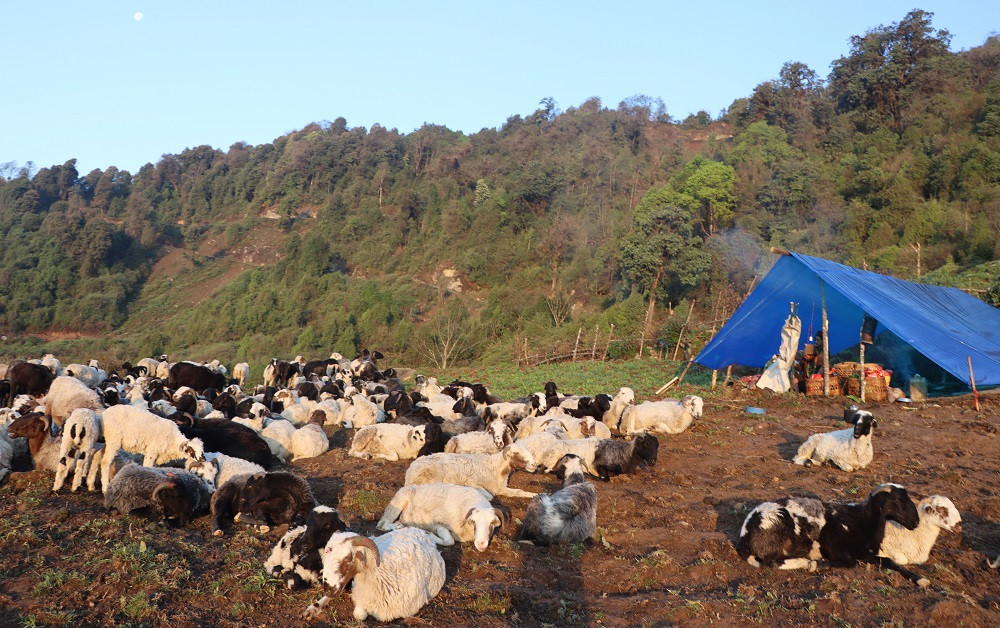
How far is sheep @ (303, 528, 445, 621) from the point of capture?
16.0 ft

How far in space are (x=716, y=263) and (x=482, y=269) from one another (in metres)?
21.2

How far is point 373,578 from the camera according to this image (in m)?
4.96

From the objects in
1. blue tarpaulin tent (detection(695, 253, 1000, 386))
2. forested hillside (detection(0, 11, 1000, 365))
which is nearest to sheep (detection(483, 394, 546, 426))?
blue tarpaulin tent (detection(695, 253, 1000, 386))

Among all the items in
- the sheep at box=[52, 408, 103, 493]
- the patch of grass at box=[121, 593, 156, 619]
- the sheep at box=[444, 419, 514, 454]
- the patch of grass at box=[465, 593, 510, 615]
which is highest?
the sheep at box=[52, 408, 103, 493]

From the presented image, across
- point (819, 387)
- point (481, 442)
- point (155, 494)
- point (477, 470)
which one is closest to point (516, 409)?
point (481, 442)

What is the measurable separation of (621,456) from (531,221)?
48037mm

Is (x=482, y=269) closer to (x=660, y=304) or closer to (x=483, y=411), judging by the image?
(x=660, y=304)

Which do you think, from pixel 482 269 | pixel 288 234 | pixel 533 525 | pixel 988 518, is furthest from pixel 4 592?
pixel 288 234

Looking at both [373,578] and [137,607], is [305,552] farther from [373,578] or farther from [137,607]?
[137,607]

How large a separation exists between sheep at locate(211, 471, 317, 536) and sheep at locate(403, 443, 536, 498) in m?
1.53

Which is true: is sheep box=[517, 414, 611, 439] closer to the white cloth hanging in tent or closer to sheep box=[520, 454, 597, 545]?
sheep box=[520, 454, 597, 545]

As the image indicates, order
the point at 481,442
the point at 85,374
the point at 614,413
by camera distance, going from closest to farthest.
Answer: the point at 481,442, the point at 614,413, the point at 85,374

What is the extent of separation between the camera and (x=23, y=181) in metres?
73.1

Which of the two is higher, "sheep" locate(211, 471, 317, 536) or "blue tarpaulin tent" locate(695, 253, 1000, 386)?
"blue tarpaulin tent" locate(695, 253, 1000, 386)
